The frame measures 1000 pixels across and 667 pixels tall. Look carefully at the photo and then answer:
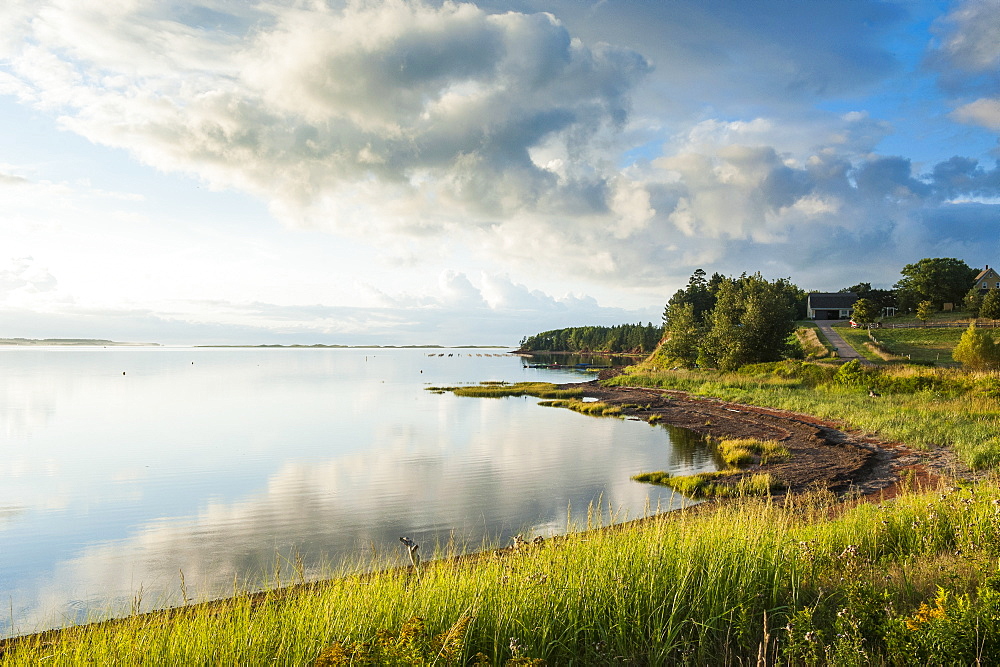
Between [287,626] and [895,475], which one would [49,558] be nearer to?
[287,626]

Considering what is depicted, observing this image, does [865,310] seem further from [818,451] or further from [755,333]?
[818,451]

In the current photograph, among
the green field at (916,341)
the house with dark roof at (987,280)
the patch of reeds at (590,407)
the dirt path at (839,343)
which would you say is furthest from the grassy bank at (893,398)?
the house with dark roof at (987,280)

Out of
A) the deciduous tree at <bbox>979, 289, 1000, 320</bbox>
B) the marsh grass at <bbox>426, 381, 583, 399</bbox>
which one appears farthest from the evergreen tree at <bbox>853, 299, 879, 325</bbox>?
the marsh grass at <bbox>426, 381, 583, 399</bbox>

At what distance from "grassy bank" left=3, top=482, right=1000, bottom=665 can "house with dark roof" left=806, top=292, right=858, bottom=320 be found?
100 metres

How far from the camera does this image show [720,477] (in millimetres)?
22234

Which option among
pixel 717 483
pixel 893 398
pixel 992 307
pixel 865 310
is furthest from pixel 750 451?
pixel 992 307

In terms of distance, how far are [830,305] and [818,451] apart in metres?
81.9

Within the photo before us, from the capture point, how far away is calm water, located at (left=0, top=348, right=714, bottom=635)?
14234 millimetres

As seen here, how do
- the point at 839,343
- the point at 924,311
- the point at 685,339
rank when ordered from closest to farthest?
the point at 839,343, the point at 924,311, the point at 685,339

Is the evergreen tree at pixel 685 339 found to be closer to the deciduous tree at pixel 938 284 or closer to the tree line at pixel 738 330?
the tree line at pixel 738 330

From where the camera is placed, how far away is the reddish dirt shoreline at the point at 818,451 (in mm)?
18384

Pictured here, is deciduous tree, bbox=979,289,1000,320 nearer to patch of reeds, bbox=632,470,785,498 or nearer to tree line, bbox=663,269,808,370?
tree line, bbox=663,269,808,370

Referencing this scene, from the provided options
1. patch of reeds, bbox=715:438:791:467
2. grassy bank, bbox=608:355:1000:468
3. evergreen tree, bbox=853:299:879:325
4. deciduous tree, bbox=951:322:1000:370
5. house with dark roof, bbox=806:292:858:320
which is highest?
house with dark roof, bbox=806:292:858:320

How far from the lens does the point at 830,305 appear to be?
94125 mm
